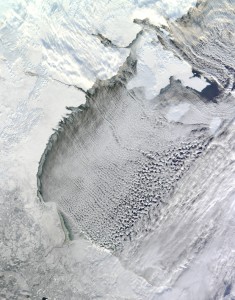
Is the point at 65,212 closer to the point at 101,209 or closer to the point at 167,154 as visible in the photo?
the point at 101,209

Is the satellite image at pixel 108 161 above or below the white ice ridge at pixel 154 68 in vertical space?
below

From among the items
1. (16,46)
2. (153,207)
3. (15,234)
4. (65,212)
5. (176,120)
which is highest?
(176,120)

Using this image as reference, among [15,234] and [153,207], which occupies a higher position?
[153,207]

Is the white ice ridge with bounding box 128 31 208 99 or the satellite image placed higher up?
the white ice ridge with bounding box 128 31 208 99

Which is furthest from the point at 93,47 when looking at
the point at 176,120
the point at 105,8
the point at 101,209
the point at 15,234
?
the point at 15,234

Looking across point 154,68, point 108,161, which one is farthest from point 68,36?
point 108,161
